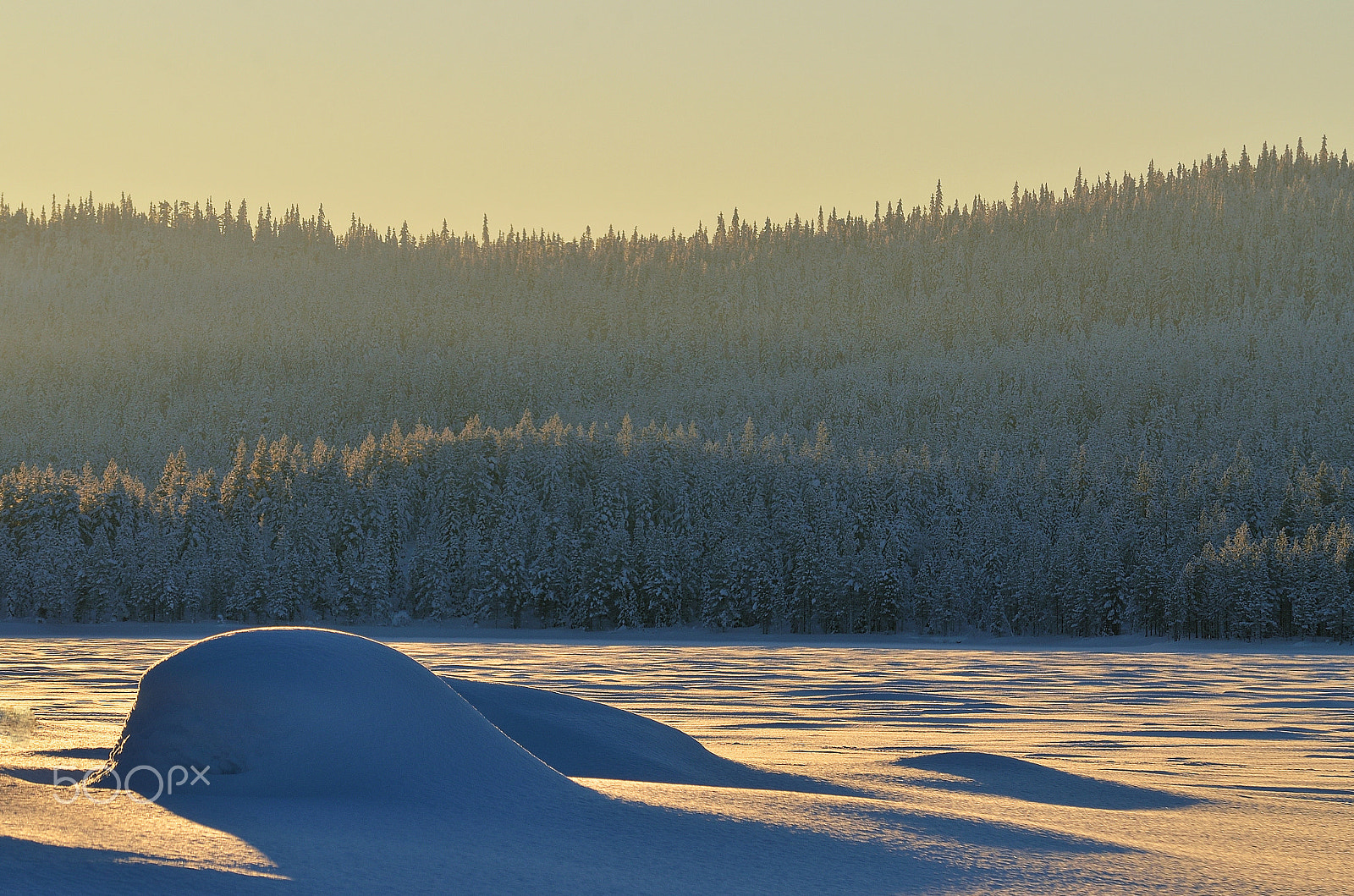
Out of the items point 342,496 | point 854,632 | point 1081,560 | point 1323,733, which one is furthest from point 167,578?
point 1323,733

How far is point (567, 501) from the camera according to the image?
140m

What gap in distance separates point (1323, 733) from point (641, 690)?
22.1m

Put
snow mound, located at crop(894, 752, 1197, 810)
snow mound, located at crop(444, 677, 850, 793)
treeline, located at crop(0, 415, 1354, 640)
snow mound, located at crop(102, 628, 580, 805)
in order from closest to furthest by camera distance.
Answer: snow mound, located at crop(102, 628, 580, 805), snow mound, located at crop(894, 752, 1197, 810), snow mound, located at crop(444, 677, 850, 793), treeline, located at crop(0, 415, 1354, 640)

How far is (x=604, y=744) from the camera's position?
1961cm

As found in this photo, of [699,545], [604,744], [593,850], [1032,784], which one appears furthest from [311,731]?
[699,545]

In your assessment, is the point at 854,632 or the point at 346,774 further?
the point at 854,632

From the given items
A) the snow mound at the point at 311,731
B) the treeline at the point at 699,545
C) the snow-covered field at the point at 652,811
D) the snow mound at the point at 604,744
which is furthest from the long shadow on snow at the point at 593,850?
the treeline at the point at 699,545

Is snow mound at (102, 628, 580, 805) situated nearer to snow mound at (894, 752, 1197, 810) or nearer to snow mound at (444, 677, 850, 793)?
snow mound at (444, 677, 850, 793)

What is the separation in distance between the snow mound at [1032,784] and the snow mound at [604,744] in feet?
9.32

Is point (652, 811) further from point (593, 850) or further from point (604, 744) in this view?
point (604, 744)

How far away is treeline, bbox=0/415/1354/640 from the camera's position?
371ft

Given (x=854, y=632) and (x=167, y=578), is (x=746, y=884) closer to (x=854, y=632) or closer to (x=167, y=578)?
(x=854, y=632)

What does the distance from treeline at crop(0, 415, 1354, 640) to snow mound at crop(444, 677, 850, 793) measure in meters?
96.7

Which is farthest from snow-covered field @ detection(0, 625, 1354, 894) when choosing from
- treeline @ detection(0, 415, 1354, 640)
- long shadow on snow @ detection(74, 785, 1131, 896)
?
treeline @ detection(0, 415, 1354, 640)
